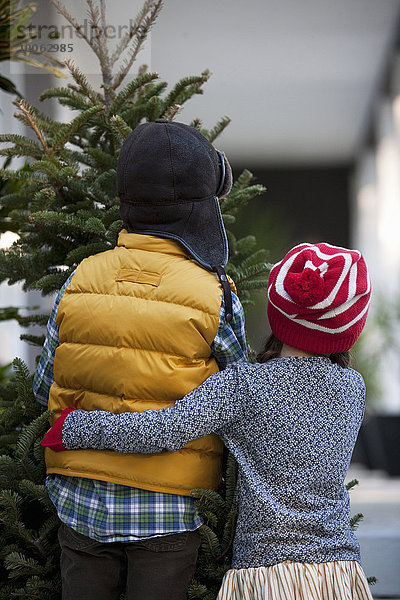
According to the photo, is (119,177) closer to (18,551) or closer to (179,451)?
(179,451)

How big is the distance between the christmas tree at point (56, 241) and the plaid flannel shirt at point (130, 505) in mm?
154

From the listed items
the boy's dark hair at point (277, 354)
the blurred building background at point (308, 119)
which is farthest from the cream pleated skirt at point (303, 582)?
the blurred building background at point (308, 119)

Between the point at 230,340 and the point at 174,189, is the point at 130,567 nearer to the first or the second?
the point at 230,340

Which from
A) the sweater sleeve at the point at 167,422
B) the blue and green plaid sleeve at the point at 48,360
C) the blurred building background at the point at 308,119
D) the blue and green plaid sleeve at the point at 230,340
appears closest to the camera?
the sweater sleeve at the point at 167,422

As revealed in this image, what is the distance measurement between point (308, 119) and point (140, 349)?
4.91m

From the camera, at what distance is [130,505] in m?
1.66

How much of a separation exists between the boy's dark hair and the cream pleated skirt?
18.5 inches

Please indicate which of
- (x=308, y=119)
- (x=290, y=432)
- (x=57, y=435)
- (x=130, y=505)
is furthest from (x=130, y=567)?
(x=308, y=119)

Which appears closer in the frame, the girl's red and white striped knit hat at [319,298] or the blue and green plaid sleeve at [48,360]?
the girl's red and white striped knit hat at [319,298]

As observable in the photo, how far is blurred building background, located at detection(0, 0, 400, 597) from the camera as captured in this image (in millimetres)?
4160

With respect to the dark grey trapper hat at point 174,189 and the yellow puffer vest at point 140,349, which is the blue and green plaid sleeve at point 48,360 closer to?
the yellow puffer vest at point 140,349

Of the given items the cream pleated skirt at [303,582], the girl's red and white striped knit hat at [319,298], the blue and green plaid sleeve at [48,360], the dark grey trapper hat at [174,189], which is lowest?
the cream pleated skirt at [303,582]

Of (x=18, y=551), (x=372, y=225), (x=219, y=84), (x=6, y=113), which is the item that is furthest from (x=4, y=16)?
(x=372, y=225)

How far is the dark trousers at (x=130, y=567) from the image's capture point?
166 cm
